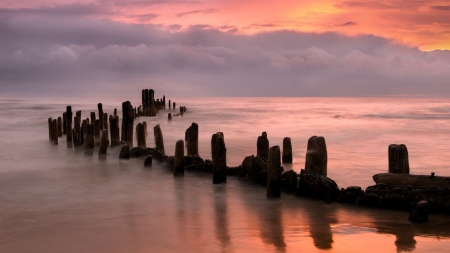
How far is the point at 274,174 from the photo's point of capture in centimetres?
1058

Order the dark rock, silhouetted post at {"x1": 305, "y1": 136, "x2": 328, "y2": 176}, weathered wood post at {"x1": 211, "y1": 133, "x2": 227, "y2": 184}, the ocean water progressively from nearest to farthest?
the ocean water
the dark rock
silhouetted post at {"x1": 305, "y1": 136, "x2": 328, "y2": 176}
weathered wood post at {"x1": 211, "y1": 133, "x2": 227, "y2": 184}

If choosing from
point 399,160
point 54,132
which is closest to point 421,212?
point 399,160

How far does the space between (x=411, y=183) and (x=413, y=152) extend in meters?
12.7

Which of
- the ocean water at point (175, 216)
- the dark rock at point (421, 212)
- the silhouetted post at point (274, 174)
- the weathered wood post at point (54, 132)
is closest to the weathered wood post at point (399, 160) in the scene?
the ocean water at point (175, 216)

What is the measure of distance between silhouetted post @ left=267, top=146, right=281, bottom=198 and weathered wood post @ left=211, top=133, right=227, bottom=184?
1.45 m

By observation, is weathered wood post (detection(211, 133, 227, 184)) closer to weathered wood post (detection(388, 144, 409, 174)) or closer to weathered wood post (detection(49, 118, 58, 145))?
weathered wood post (detection(388, 144, 409, 174))

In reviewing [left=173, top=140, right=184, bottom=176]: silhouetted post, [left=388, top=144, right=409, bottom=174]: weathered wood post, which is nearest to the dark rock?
[left=388, top=144, right=409, bottom=174]: weathered wood post

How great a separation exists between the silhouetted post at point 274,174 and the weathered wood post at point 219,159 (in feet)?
4.75

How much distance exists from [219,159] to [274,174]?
179 cm

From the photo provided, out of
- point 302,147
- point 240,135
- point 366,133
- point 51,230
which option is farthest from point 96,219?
point 366,133

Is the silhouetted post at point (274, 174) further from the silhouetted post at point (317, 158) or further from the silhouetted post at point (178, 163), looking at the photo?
the silhouetted post at point (178, 163)

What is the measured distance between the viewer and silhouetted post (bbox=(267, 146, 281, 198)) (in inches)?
399

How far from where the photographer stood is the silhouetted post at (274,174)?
33.2 ft

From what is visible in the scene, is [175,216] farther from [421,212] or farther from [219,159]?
[421,212]
